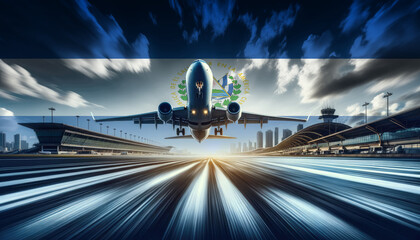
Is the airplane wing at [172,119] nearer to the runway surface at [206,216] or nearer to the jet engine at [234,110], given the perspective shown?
the jet engine at [234,110]

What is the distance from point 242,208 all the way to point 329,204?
129cm

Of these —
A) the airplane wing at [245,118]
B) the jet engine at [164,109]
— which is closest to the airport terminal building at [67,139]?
the jet engine at [164,109]

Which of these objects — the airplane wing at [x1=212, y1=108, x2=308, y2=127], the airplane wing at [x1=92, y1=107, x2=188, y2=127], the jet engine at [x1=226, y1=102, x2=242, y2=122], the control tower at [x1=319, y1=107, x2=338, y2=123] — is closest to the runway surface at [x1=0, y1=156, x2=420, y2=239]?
the jet engine at [x1=226, y1=102, x2=242, y2=122]

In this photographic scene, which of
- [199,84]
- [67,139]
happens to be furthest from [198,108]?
[67,139]

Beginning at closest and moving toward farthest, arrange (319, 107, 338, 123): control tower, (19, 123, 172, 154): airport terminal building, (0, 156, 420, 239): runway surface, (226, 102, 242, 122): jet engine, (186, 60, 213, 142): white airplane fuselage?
(0, 156, 420, 239): runway surface < (186, 60, 213, 142): white airplane fuselage < (226, 102, 242, 122): jet engine < (19, 123, 172, 154): airport terminal building < (319, 107, 338, 123): control tower

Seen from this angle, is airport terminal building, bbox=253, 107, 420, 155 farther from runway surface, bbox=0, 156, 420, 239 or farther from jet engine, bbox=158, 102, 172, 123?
jet engine, bbox=158, 102, 172, 123

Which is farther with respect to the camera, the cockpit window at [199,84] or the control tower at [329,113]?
the control tower at [329,113]

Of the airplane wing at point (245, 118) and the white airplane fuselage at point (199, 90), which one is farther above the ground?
the white airplane fuselage at point (199, 90)

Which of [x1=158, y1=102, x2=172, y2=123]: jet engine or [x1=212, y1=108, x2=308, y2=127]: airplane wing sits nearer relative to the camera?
[x1=158, y1=102, x2=172, y2=123]: jet engine

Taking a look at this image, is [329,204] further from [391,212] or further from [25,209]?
[25,209]

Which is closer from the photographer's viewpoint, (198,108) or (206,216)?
(206,216)

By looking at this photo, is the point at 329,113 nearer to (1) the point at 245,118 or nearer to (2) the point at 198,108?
(1) the point at 245,118

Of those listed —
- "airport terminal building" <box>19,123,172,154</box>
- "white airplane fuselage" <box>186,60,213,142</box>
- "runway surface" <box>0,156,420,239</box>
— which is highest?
"white airplane fuselage" <box>186,60,213,142</box>

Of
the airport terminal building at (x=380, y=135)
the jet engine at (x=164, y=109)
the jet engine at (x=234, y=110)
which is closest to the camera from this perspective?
the jet engine at (x=164, y=109)
